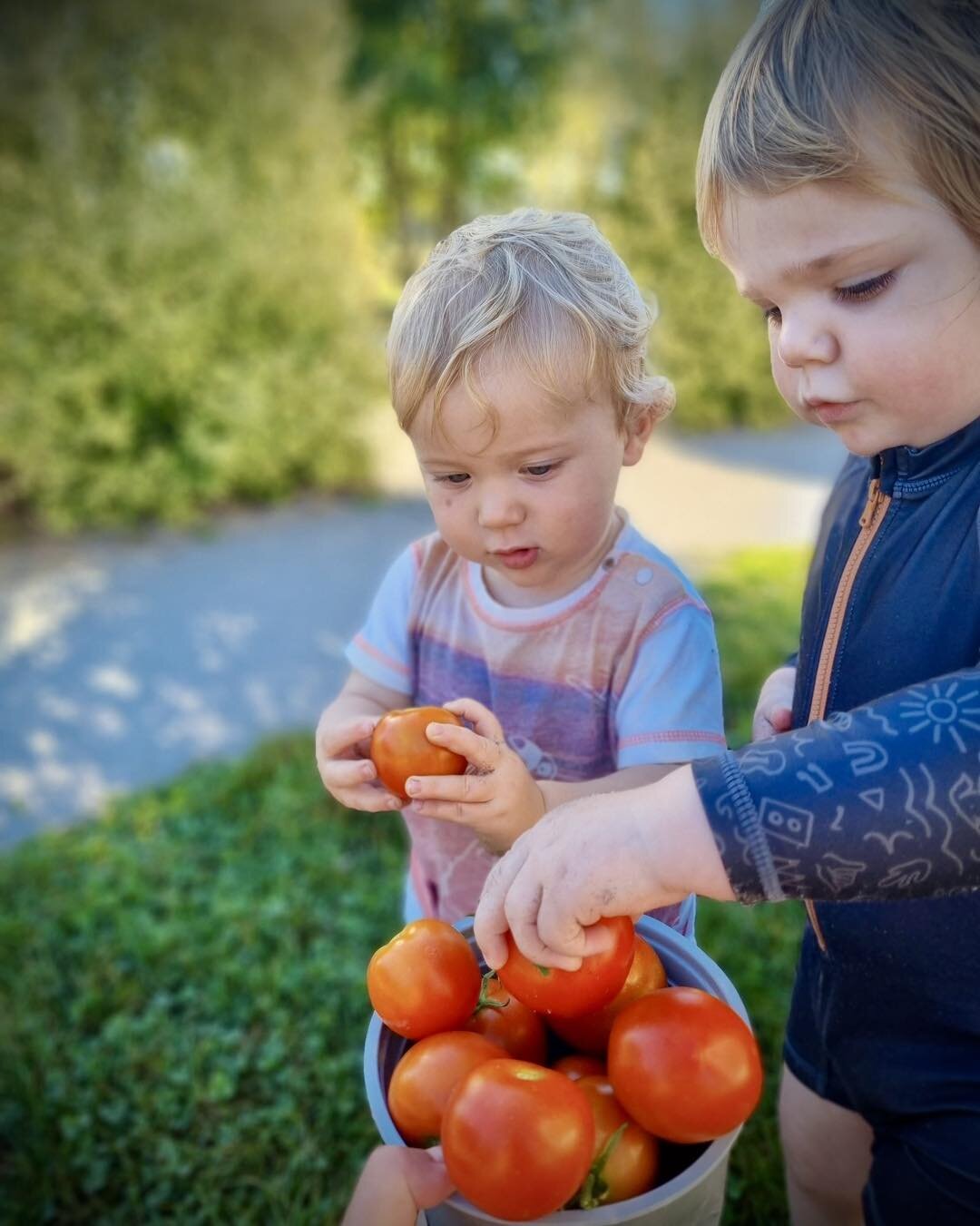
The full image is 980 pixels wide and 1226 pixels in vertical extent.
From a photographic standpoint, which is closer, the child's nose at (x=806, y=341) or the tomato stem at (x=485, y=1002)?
the child's nose at (x=806, y=341)

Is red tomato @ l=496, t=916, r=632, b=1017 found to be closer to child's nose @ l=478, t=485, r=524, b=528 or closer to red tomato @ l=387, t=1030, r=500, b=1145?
red tomato @ l=387, t=1030, r=500, b=1145

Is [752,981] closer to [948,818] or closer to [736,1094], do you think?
[736,1094]

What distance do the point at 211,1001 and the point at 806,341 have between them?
2475mm

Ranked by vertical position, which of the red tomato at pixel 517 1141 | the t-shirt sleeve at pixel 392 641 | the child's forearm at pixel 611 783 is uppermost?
the t-shirt sleeve at pixel 392 641

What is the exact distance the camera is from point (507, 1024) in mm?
1278

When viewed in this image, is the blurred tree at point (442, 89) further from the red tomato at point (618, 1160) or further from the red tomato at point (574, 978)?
the red tomato at point (618, 1160)

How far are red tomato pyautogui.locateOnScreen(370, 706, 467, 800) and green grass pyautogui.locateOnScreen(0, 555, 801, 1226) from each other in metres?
1.34

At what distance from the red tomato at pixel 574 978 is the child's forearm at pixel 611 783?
1.19 feet

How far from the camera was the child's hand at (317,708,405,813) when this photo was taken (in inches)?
59.6

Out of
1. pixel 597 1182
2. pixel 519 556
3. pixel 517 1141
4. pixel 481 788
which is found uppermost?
pixel 519 556

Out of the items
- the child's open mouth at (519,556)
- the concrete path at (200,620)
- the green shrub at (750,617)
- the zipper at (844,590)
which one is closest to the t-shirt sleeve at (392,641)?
the child's open mouth at (519,556)

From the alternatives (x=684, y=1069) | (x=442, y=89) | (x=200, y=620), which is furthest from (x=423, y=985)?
(x=442, y=89)

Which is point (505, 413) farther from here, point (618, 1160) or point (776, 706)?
point (618, 1160)

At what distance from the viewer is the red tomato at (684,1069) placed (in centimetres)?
108
